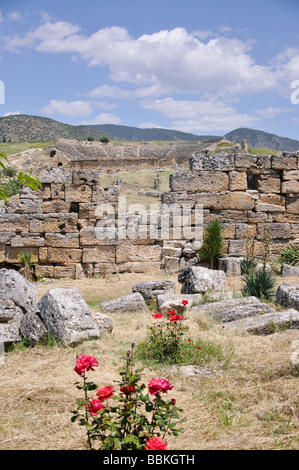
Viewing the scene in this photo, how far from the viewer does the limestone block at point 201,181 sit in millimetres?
11023

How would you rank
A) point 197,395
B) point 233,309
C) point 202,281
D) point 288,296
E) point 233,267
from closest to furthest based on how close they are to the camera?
point 197,395, point 233,309, point 288,296, point 202,281, point 233,267

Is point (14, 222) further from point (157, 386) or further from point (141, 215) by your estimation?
point (157, 386)

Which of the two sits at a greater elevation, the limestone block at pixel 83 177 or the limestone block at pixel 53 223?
the limestone block at pixel 83 177

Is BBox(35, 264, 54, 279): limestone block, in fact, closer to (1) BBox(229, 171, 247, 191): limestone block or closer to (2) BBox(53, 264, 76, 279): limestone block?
(2) BBox(53, 264, 76, 279): limestone block

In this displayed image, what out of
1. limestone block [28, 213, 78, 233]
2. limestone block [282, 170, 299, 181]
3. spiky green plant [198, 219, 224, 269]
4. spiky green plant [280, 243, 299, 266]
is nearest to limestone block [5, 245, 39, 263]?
limestone block [28, 213, 78, 233]

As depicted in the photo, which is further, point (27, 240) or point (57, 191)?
point (57, 191)

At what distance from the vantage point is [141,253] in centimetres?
1067

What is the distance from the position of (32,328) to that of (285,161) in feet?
27.9

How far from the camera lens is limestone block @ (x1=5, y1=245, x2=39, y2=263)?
1049 centimetres

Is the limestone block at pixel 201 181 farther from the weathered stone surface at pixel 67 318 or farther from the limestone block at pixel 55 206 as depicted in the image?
the weathered stone surface at pixel 67 318

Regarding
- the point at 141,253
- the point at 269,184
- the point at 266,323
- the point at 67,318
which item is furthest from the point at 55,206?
the point at 266,323

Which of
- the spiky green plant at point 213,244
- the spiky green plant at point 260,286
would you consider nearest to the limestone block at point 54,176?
the spiky green plant at point 213,244

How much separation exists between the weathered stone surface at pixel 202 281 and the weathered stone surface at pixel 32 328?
11.2 feet

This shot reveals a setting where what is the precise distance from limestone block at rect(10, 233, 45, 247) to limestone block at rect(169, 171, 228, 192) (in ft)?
12.9
